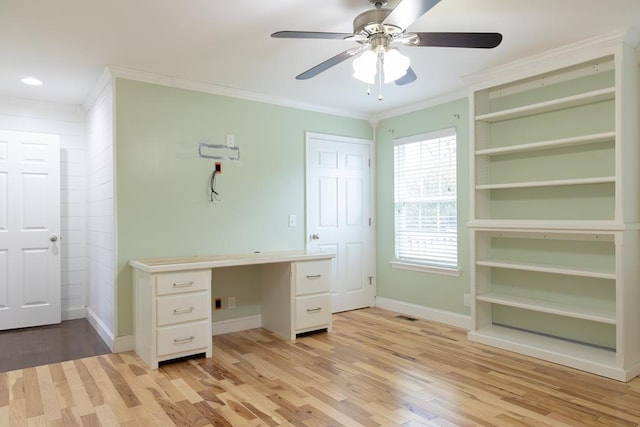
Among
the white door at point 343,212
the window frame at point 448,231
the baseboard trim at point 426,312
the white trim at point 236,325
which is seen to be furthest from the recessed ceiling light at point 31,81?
the baseboard trim at point 426,312

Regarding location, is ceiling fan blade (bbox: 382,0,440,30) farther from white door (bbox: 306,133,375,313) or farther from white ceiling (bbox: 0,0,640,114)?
white door (bbox: 306,133,375,313)

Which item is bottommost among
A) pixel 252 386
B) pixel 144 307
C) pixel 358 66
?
pixel 252 386

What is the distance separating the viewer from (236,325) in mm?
4238

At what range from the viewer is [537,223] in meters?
3.38

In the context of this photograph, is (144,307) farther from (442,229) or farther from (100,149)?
(442,229)

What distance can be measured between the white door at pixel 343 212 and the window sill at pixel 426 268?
0.42 metres

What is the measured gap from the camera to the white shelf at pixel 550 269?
3049 millimetres

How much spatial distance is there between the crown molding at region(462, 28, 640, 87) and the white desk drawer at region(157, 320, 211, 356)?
10.4ft

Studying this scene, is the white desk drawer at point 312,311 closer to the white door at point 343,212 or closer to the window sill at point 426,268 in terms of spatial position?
the white door at point 343,212

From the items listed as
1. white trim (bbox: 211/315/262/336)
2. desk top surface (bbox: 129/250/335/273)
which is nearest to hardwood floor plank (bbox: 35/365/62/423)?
desk top surface (bbox: 129/250/335/273)

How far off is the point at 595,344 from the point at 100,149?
4.68 metres

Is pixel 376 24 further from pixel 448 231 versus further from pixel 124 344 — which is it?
pixel 124 344

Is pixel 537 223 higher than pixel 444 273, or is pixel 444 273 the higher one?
pixel 537 223

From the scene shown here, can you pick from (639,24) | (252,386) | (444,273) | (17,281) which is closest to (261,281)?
(252,386)
